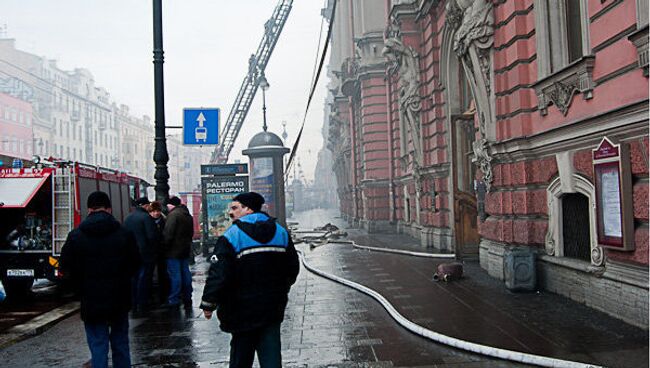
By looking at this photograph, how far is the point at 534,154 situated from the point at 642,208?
128 inches

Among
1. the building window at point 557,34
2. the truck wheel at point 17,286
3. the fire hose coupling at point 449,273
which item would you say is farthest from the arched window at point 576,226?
the truck wheel at point 17,286

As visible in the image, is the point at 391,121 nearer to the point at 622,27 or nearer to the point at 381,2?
the point at 381,2

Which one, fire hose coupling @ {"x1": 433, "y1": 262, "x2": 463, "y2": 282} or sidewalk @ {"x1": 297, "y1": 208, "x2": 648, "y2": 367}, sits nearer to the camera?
sidewalk @ {"x1": 297, "y1": 208, "x2": 648, "y2": 367}

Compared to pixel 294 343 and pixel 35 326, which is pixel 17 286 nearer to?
pixel 35 326

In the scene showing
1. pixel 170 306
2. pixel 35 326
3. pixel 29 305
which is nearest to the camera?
pixel 35 326

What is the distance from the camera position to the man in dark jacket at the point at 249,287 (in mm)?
4547

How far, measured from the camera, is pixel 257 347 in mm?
4766

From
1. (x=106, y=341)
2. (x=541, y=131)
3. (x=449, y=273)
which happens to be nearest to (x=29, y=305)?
(x=106, y=341)

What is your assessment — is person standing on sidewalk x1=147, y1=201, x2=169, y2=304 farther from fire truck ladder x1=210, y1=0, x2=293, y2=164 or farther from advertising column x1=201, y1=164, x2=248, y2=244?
fire truck ladder x1=210, y1=0, x2=293, y2=164

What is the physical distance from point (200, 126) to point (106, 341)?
7.56m

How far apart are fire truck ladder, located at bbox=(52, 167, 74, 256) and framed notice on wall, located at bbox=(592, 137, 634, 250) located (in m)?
9.20

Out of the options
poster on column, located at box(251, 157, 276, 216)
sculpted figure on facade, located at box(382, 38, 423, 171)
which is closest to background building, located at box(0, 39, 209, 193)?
poster on column, located at box(251, 157, 276, 216)

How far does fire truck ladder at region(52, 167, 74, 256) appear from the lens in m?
11.2

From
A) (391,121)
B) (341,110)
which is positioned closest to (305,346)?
(391,121)
